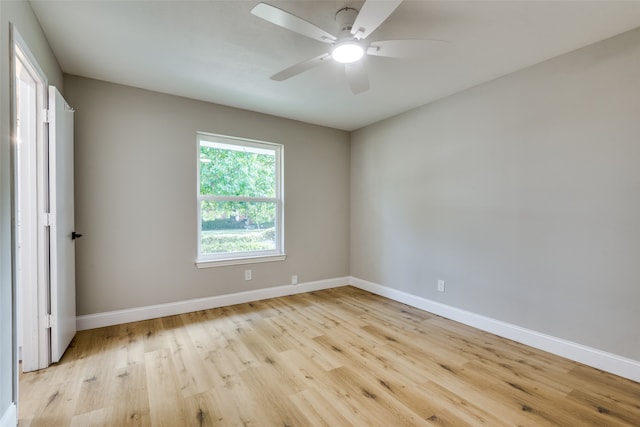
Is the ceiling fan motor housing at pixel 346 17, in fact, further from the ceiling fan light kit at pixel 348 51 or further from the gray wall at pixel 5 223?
the gray wall at pixel 5 223

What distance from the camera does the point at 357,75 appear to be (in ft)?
7.03

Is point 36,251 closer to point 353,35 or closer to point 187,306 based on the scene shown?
point 187,306

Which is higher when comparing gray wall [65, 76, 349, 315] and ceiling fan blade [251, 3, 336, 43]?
ceiling fan blade [251, 3, 336, 43]

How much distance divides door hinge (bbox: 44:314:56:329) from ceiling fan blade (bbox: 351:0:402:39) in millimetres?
2872

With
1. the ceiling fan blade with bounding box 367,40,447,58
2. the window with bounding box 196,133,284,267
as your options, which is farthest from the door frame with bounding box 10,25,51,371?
the ceiling fan blade with bounding box 367,40,447,58

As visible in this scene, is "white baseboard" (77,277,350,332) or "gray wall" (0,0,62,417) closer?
"gray wall" (0,0,62,417)

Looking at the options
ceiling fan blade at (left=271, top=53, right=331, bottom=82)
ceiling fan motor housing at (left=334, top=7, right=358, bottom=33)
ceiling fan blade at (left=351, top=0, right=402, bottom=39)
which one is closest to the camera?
ceiling fan blade at (left=351, top=0, right=402, bottom=39)

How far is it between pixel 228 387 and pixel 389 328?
5.35ft

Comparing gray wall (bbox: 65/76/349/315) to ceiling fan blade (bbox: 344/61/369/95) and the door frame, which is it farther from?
ceiling fan blade (bbox: 344/61/369/95)

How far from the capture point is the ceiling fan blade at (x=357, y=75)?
2.07m

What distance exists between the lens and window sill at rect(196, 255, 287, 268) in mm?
3400

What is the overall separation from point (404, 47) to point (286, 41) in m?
0.90

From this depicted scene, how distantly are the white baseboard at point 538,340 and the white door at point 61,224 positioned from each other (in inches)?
134

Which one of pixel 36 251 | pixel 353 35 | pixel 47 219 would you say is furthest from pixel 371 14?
pixel 36 251
